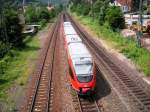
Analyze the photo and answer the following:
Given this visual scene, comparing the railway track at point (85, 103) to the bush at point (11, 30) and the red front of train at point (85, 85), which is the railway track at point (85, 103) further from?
the bush at point (11, 30)

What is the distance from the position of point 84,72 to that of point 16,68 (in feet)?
35.4

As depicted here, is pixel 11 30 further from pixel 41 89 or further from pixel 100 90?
pixel 100 90

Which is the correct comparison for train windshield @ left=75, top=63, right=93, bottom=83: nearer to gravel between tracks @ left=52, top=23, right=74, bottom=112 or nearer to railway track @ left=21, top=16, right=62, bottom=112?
gravel between tracks @ left=52, top=23, right=74, bottom=112

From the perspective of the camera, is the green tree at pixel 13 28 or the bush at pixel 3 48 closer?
the bush at pixel 3 48

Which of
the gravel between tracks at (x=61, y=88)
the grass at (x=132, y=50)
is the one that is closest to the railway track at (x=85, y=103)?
the gravel between tracks at (x=61, y=88)

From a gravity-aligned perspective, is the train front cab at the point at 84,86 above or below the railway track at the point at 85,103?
above

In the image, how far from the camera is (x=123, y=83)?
80.8ft

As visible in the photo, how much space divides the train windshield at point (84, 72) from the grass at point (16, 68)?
18.4 ft

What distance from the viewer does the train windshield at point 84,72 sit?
71.0 feet

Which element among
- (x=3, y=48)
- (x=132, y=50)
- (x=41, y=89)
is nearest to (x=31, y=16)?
(x=3, y=48)

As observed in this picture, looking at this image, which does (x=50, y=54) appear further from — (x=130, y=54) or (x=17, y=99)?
(x=17, y=99)

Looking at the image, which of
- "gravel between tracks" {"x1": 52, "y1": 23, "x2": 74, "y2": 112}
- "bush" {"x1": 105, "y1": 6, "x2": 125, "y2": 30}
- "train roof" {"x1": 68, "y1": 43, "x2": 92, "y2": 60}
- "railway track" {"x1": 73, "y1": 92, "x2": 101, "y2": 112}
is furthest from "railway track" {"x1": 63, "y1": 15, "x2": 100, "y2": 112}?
"bush" {"x1": 105, "y1": 6, "x2": 125, "y2": 30}

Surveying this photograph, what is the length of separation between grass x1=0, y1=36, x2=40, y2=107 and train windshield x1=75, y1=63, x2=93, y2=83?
560cm

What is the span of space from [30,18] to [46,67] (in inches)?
2089
